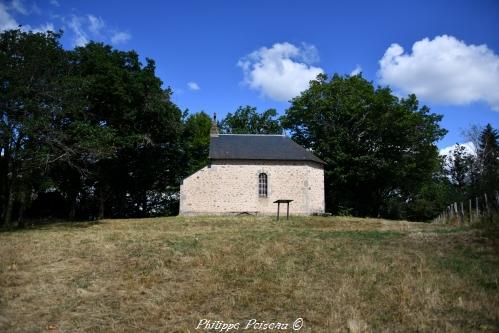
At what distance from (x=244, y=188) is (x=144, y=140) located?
8055 millimetres

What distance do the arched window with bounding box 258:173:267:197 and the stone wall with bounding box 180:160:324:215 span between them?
10.0 inches

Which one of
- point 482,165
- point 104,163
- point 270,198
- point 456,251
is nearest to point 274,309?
point 456,251

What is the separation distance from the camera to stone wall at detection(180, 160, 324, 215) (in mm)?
29172

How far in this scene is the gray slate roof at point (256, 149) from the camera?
29547 mm

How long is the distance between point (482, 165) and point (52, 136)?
131 ft

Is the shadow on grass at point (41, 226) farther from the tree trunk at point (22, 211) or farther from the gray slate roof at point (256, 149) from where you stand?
the gray slate roof at point (256, 149)

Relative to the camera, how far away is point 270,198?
29.5 meters

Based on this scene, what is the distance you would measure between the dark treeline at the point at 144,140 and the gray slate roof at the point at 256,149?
11.4 ft

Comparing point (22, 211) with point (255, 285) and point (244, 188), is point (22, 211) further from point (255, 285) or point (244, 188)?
point (255, 285)

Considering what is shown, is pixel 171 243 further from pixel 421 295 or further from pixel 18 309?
pixel 421 295

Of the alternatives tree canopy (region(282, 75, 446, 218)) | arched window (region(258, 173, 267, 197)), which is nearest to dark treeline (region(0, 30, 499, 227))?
tree canopy (region(282, 75, 446, 218))

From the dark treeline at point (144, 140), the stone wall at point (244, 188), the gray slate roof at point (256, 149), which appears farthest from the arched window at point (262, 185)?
the dark treeline at point (144, 140)

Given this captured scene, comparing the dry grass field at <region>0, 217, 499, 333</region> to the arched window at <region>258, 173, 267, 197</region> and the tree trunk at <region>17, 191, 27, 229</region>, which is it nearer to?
the tree trunk at <region>17, 191, 27, 229</region>

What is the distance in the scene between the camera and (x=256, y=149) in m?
30.4
